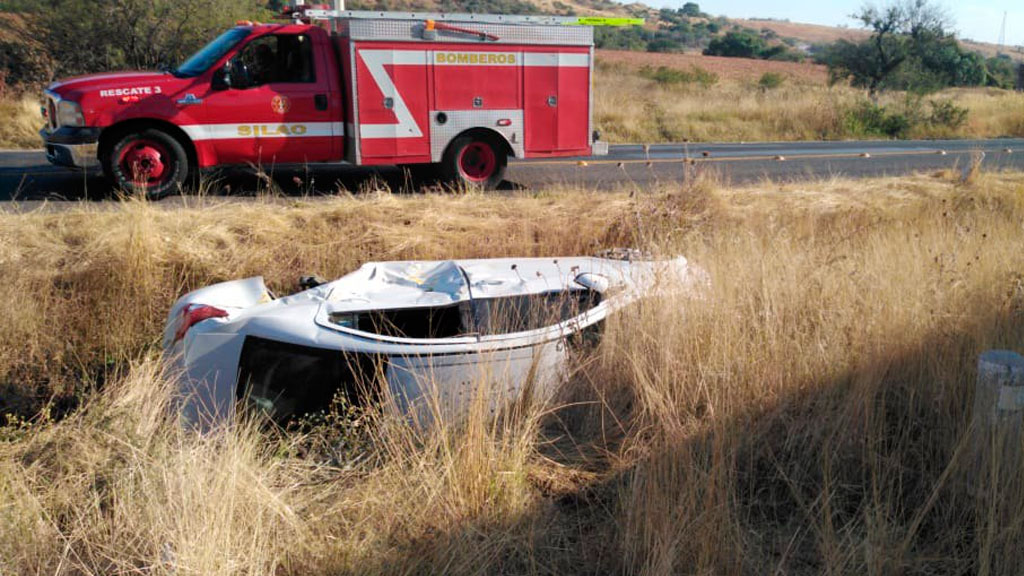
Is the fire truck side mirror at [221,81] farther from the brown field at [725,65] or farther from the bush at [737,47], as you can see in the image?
the bush at [737,47]

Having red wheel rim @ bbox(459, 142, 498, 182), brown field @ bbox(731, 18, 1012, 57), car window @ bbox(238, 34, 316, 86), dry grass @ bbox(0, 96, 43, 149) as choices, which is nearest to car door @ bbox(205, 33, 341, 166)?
car window @ bbox(238, 34, 316, 86)

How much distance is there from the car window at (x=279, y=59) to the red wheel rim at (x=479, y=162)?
2.38 meters

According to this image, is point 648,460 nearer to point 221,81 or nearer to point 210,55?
point 221,81

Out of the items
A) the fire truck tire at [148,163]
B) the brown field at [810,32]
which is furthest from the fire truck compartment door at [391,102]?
the brown field at [810,32]

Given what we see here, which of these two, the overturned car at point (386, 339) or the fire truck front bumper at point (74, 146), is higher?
the fire truck front bumper at point (74, 146)

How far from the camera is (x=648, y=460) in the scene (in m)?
4.48

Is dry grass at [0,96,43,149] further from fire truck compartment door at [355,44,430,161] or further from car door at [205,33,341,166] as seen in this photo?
fire truck compartment door at [355,44,430,161]

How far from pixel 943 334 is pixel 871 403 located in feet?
3.26

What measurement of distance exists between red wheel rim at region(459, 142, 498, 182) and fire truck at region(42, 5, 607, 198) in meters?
0.02

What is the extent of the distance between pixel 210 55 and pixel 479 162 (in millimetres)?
3805

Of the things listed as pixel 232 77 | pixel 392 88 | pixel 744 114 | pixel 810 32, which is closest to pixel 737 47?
pixel 744 114

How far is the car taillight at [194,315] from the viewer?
5.45 meters

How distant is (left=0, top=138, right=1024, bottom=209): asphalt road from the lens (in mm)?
11250

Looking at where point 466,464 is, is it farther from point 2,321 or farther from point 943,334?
point 2,321
